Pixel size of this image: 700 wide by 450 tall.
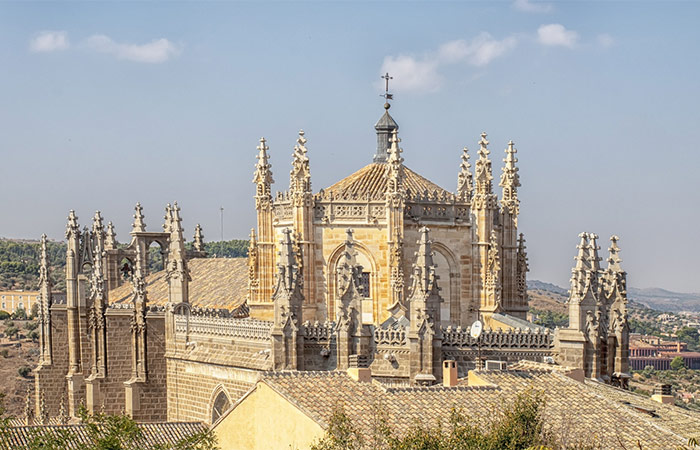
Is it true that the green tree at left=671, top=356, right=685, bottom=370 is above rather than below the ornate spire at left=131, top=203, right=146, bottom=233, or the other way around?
below

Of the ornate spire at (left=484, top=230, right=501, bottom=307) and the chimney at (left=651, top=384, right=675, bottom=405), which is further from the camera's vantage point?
the ornate spire at (left=484, top=230, right=501, bottom=307)

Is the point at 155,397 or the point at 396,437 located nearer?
the point at 396,437

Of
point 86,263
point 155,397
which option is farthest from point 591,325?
point 86,263

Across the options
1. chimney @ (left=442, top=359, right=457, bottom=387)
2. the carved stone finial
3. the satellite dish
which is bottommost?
the carved stone finial

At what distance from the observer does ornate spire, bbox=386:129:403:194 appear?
42.6 metres

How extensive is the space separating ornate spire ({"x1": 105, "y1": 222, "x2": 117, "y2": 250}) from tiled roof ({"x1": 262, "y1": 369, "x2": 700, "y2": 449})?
98.7 ft

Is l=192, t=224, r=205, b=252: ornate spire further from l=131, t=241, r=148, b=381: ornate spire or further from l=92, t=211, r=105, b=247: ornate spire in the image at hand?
l=131, t=241, r=148, b=381: ornate spire

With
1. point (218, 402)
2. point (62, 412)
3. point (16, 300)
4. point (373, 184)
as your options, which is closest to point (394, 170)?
point (373, 184)

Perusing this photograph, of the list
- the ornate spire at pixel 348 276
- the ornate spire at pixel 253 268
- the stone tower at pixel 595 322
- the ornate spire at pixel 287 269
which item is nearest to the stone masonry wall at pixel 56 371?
the ornate spire at pixel 253 268

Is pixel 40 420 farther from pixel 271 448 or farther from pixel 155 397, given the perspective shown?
pixel 271 448

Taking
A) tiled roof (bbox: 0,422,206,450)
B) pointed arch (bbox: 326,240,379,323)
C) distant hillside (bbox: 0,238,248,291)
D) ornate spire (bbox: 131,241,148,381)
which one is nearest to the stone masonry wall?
ornate spire (bbox: 131,241,148,381)

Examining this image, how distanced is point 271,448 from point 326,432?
90.8 inches

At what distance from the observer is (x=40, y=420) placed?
45875 millimetres

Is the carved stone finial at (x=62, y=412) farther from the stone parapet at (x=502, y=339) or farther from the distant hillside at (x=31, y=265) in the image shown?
the distant hillside at (x=31, y=265)
